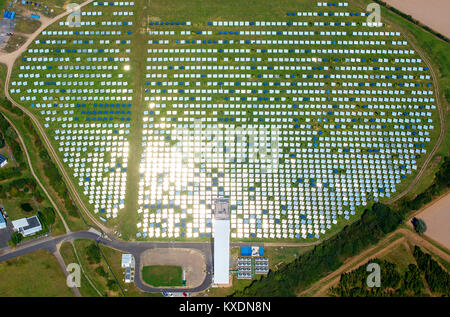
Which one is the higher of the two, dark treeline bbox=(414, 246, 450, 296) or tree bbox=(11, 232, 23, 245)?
tree bbox=(11, 232, 23, 245)

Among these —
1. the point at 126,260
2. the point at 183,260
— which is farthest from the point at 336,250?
Answer: the point at 126,260

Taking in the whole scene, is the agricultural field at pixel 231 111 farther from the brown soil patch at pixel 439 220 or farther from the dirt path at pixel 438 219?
the brown soil patch at pixel 439 220

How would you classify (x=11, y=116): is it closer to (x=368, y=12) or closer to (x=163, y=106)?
(x=163, y=106)

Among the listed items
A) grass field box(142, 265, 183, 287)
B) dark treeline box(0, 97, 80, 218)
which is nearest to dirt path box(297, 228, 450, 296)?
grass field box(142, 265, 183, 287)

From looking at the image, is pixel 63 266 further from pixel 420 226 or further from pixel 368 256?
pixel 420 226

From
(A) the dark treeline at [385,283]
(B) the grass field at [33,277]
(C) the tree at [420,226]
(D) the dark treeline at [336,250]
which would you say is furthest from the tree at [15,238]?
(C) the tree at [420,226]

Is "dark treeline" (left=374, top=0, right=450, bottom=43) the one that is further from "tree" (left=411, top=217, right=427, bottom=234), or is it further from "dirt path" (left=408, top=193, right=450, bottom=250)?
"tree" (left=411, top=217, right=427, bottom=234)
